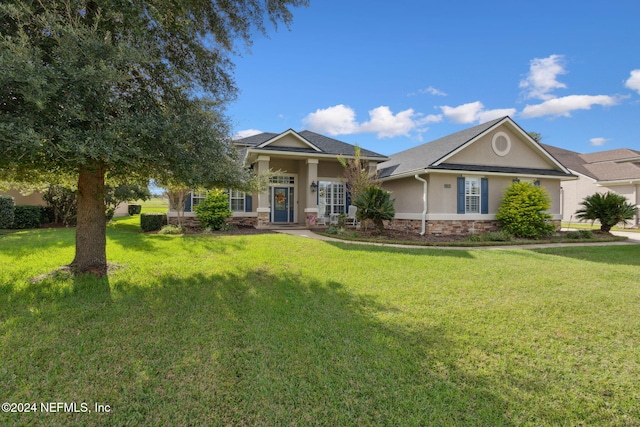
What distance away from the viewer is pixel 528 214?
13.2 m

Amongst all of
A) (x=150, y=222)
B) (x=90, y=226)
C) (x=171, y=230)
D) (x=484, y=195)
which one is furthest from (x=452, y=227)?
(x=150, y=222)

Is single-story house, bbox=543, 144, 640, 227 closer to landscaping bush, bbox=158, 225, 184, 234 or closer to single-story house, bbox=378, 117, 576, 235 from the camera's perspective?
single-story house, bbox=378, 117, 576, 235

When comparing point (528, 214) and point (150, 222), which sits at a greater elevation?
point (528, 214)

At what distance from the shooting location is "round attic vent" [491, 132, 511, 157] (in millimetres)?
14797

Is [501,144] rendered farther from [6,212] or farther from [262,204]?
[6,212]

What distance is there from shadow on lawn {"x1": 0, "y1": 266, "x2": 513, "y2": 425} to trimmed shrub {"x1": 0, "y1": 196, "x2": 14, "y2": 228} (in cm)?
1263

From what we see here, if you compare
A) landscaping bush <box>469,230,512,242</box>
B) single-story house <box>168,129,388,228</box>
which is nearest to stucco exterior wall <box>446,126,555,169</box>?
landscaping bush <box>469,230,512,242</box>

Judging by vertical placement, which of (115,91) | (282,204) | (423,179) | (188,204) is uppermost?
(115,91)

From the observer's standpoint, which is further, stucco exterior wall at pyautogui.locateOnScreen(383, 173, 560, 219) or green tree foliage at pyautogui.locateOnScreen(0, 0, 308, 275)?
stucco exterior wall at pyautogui.locateOnScreen(383, 173, 560, 219)

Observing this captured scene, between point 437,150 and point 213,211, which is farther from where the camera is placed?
point 437,150

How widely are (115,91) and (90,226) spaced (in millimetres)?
2777

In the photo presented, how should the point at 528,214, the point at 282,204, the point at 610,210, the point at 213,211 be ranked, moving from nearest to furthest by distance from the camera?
the point at 528,214, the point at 213,211, the point at 610,210, the point at 282,204

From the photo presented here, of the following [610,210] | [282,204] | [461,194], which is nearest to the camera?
[461,194]

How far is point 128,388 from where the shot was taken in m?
2.72
